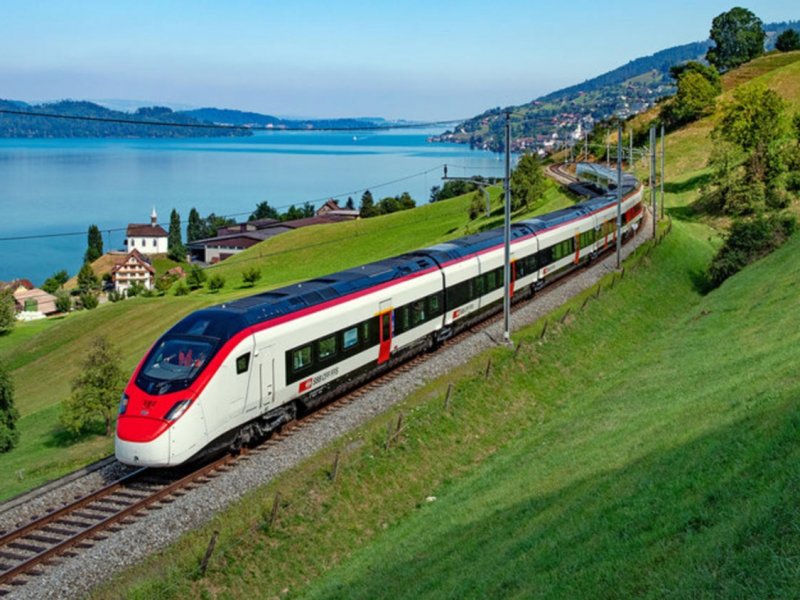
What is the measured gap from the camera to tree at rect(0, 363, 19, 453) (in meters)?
37.0

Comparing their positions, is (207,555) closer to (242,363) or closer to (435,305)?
(242,363)

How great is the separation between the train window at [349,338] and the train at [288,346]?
0.10 feet

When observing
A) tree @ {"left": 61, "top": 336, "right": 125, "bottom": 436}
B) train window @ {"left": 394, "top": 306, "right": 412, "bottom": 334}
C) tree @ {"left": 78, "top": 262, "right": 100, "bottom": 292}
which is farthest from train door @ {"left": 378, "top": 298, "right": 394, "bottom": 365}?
tree @ {"left": 78, "top": 262, "right": 100, "bottom": 292}

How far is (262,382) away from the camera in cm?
2038

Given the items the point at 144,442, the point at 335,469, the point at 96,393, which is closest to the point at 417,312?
the point at 335,469

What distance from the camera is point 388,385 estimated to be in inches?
1016

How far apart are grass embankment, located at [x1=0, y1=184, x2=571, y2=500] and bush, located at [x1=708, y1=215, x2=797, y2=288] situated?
33293 millimetres

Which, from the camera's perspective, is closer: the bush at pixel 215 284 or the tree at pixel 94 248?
the bush at pixel 215 284

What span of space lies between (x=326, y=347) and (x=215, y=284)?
71781 mm

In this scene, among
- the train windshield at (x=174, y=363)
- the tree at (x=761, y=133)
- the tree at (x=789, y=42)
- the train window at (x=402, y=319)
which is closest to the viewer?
the train windshield at (x=174, y=363)

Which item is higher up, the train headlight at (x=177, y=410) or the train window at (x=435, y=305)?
the train window at (x=435, y=305)

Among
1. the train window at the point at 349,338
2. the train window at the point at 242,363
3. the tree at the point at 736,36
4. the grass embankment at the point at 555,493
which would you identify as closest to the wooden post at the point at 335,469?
the grass embankment at the point at 555,493

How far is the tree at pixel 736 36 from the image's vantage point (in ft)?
499

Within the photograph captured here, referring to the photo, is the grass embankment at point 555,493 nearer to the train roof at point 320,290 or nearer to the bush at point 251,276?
the train roof at point 320,290
